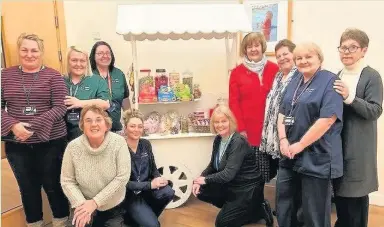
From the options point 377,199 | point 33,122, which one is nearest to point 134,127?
point 33,122

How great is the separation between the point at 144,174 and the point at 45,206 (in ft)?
2.46

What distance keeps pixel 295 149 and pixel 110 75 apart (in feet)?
4.75

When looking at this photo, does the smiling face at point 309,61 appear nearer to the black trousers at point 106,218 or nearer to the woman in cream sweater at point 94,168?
the woman in cream sweater at point 94,168

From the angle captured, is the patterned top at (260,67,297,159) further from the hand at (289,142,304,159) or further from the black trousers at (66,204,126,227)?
the black trousers at (66,204,126,227)

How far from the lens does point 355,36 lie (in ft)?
6.21

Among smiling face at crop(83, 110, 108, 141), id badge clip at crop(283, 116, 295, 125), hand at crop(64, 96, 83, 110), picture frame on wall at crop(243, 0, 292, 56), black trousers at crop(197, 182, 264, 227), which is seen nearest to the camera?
id badge clip at crop(283, 116, 295, 125)

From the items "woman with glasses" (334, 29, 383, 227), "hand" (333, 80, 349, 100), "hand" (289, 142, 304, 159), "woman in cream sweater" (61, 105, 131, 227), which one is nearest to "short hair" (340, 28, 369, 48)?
"woman with glasses" (334, 29, 383, 227)

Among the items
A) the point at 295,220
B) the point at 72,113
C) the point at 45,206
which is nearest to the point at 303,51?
the point at 295,220

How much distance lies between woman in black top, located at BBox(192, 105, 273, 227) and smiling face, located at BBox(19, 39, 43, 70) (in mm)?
1201

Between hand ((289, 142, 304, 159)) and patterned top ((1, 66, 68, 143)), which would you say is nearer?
hand ((289, 142, 304, 159))

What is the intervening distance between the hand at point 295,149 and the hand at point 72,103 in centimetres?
132

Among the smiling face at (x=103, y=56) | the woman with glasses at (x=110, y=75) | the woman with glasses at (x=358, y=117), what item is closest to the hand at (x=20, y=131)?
the woman with glasses at (x=110, y=75)

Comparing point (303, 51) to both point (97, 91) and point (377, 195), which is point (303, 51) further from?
point (377, 195)

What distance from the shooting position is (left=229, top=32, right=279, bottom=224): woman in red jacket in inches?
101
